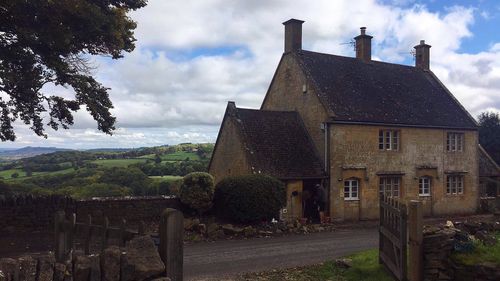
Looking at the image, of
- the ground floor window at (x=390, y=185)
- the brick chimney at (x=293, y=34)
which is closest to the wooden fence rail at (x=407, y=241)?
the ground floor window at (x=390, y=185)

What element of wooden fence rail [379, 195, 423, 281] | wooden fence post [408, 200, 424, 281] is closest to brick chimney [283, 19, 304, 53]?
wooden fence rail [379, 195, 423, 281]

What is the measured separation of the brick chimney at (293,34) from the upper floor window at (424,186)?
11.8 m

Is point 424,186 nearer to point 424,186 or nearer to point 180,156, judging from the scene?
point 424,186

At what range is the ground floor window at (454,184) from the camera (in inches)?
1171

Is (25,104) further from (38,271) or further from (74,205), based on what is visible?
(38,271)

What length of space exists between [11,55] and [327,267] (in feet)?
41.8

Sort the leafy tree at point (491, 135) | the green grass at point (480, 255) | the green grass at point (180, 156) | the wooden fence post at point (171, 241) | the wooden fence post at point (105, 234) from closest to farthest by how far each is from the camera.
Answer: the wooden fence post at point (171, 241)
the wooden fence post at point (105, 234)
the green grass at point (480, 255)
the leafy tree at point (491, 135)
the green grass at point (180, 156)

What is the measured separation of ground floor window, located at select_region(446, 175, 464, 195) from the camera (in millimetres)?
29750

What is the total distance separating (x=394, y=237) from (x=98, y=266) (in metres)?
7.35

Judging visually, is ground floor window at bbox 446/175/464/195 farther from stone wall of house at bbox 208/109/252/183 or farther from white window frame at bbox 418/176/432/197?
stone wall of house at bbox 208/109/252/183

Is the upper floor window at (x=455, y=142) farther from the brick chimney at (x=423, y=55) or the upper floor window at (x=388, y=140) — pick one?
the brick chimney at (x=423, y=55)

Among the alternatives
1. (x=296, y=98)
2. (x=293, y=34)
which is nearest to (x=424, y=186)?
(x=296, y=98)

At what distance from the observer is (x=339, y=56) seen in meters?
31.0

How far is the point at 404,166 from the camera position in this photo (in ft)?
90.2
